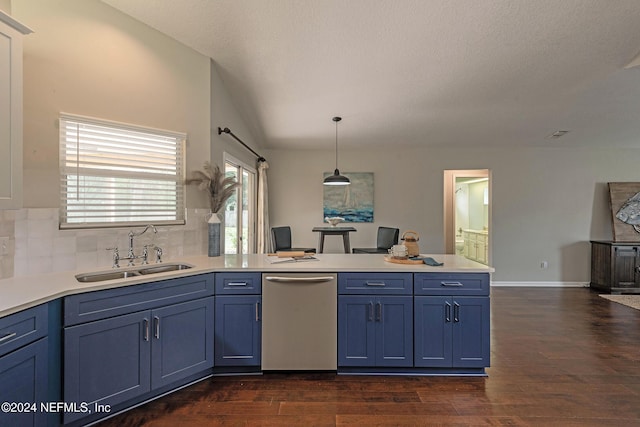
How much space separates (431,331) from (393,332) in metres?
0.30

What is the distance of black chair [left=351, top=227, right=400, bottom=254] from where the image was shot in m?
4.93

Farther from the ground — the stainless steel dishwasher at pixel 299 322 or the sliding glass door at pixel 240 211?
the sliding glass door at pixel 240 211

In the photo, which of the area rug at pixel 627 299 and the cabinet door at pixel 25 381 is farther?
the area rug at pixel 627 299

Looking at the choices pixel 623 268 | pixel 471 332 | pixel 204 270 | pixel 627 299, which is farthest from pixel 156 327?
pixel 623 268

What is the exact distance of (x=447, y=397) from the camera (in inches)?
86.7

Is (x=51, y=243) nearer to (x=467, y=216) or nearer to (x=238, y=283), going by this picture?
(x=238, y=283)

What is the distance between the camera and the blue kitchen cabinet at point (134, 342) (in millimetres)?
1794

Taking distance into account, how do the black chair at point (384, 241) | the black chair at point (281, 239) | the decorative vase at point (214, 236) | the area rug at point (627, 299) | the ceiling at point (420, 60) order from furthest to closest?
the black chair at point (281, 239) < the black chair at point (384, 241) < the area rug at point (627, 299) < the decorative vase at point (214, 236) < the ceiling at point (420, 60)

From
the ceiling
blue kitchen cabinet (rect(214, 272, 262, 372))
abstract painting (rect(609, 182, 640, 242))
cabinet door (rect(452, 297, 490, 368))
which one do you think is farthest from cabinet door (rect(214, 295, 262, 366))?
abstract painting (rect(609, 182, 640, 242))

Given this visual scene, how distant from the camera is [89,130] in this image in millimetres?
2352

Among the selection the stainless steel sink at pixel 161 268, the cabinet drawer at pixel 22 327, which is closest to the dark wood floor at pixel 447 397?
the cabinet drawer at pixel 22 327

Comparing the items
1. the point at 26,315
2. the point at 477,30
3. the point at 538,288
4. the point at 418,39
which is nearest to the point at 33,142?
the point at 26,315

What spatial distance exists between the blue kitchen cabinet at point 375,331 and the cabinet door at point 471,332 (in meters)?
0.36

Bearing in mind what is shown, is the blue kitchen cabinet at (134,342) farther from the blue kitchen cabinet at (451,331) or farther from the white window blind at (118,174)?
the blue kitchen cabinet at (451,331)
